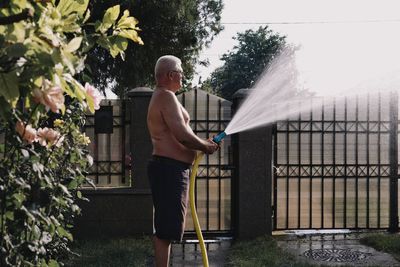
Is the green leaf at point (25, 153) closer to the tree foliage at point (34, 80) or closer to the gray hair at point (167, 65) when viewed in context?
the tree foliage at point (34, 80)

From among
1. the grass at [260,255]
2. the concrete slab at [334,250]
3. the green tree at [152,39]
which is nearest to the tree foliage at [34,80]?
the grass at [260,255]

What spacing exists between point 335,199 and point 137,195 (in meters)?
2.95

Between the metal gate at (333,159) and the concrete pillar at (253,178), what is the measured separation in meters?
0.37

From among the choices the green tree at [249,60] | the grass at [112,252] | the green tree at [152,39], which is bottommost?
the grass at [112,252]

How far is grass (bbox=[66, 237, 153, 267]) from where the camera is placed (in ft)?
17.3

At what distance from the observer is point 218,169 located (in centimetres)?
686

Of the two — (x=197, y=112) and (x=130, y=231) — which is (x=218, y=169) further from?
(x=130, y=231)

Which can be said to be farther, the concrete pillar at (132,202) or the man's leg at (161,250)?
the concrete pillar at (132,202)

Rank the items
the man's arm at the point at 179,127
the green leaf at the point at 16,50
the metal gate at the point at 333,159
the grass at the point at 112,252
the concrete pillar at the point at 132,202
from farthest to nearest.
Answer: the metal gate at the point at 333,159
the concrete pillar at the point at 132,202
the grass at the point at 112,252
the man's arm at the point at 179,127
the green leaf at the point at 16,50

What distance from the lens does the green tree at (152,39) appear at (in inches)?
603

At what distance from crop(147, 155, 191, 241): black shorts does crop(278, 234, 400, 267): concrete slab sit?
2.29m

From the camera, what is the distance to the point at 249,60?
5453 centimetres

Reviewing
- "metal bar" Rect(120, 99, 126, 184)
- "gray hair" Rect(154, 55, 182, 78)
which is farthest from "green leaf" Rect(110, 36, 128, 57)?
"metal bar" Rect(120, 99, 126, 184)

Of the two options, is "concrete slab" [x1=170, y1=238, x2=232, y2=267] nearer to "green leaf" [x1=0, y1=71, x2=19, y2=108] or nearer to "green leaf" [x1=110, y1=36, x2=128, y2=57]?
"green leaf" [x1=110, y1=36, x2=128, y2=57]
